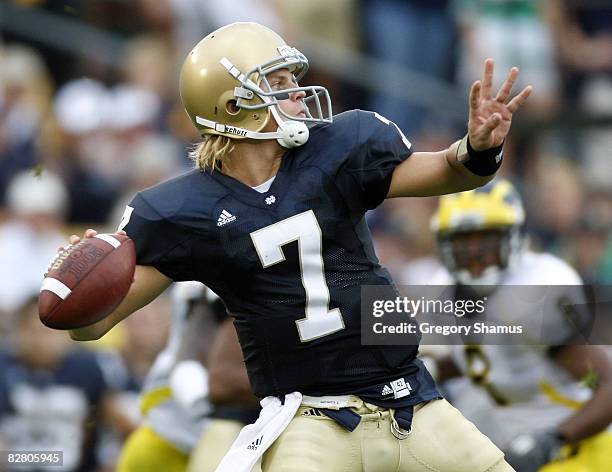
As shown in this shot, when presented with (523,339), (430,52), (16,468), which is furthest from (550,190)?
(16,468)

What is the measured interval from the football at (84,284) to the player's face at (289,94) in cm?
64

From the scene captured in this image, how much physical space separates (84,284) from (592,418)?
84.8 inches

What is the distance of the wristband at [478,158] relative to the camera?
374 centimetres

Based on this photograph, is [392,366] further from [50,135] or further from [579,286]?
[50,135]

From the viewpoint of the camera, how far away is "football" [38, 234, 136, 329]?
3.72 m

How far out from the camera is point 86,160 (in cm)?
870

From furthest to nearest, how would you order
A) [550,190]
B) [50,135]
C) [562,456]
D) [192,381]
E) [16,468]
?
[50,135] < [550,190] < [16,468] < [192,381] < [562,456]

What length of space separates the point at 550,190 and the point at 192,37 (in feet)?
8.04

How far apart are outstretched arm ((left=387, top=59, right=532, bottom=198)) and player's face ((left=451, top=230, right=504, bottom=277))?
5.36 ft

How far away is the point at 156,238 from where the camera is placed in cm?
388

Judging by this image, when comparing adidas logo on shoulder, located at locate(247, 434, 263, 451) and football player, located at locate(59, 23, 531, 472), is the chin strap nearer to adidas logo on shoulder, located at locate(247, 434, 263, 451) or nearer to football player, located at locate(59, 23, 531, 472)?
football player, located at locate(59, 23, 531, 472)

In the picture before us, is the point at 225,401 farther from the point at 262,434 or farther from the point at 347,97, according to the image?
the point at 347,97

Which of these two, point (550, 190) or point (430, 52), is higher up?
point (430, 52)

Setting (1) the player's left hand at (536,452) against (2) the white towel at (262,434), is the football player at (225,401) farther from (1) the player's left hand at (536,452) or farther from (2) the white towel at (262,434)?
(2) the white towel at (262,434)
